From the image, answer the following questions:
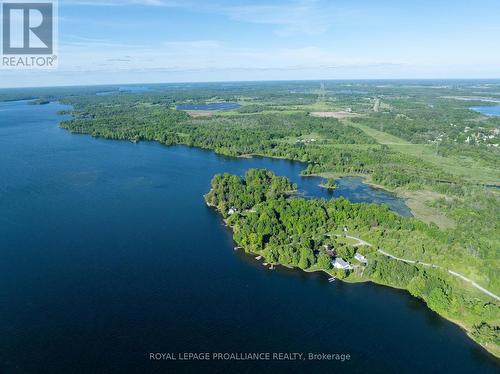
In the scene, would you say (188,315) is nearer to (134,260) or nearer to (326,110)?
(134,260)

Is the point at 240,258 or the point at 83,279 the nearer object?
the point at 83,279

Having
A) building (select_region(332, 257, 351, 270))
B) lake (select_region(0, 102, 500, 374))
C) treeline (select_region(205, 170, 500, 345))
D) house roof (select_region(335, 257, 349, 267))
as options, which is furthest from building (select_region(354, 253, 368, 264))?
lake (select_region(0, 102, 500, 374))

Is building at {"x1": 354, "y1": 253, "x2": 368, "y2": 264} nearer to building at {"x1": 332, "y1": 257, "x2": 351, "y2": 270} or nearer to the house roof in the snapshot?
the house roof

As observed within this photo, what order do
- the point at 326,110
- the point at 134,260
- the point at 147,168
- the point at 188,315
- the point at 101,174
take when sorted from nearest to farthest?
the point at 188,315, the point at 134,260, the point at 101,174, the point at 147,168, the point at 326,110

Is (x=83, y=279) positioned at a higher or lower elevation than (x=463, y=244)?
lower

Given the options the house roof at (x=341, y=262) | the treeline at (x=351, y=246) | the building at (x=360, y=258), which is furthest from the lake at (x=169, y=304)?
the building at (x=360, y=258)

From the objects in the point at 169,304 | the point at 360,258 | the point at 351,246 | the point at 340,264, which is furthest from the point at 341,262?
the point at 169,304

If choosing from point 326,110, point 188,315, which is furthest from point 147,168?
point 326,110
